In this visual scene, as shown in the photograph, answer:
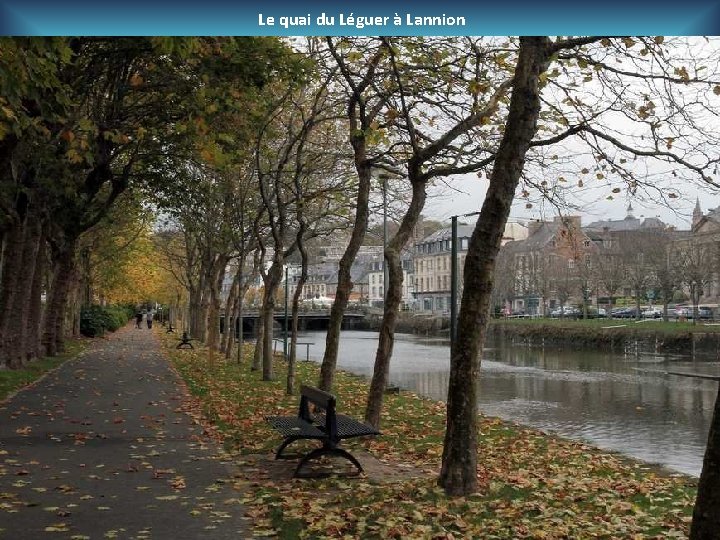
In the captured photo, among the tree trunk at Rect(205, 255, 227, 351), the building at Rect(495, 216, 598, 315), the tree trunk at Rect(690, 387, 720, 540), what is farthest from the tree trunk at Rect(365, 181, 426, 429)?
the building at Rect(495, 216, 598, 315)

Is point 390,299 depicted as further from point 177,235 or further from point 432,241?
point 432,241

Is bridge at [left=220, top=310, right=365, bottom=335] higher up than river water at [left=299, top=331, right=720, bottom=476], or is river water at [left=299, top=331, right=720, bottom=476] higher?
bridge at [left=220, top=310, right=365, bottom=335]

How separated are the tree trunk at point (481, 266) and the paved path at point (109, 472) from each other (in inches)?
83.9

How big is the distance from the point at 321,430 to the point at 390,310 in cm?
266

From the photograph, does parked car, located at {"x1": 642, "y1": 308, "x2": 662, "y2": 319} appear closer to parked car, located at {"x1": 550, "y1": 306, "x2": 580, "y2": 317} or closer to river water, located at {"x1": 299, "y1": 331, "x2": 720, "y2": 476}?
parked car, located at {"x1": 550, "y1": 306, "x2": 580, "y2": 317}

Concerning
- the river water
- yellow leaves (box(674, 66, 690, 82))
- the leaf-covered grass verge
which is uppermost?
yellow leaves (box(674, 66, 690, 82))

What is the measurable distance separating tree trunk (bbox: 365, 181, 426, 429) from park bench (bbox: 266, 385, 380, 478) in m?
1.76

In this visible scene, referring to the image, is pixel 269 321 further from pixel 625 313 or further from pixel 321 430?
pixel 625 313

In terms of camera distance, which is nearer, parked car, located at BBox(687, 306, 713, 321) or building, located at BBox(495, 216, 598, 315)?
parked car, located at BBox(687, 306, 713, 321)

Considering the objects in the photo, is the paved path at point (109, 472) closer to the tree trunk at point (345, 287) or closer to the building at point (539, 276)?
the tree trunk at point (345, 287)

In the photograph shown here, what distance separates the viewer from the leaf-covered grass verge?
6.57 metres

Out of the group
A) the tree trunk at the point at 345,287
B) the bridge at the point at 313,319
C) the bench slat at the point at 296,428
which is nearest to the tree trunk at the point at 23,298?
the tree trunk at the point at 345,287

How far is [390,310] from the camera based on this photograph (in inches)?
446

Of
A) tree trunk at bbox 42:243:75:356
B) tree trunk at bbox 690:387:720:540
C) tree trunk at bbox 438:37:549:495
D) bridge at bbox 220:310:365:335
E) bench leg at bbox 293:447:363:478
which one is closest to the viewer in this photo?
tree trunk at bbox 690:387:720:540
